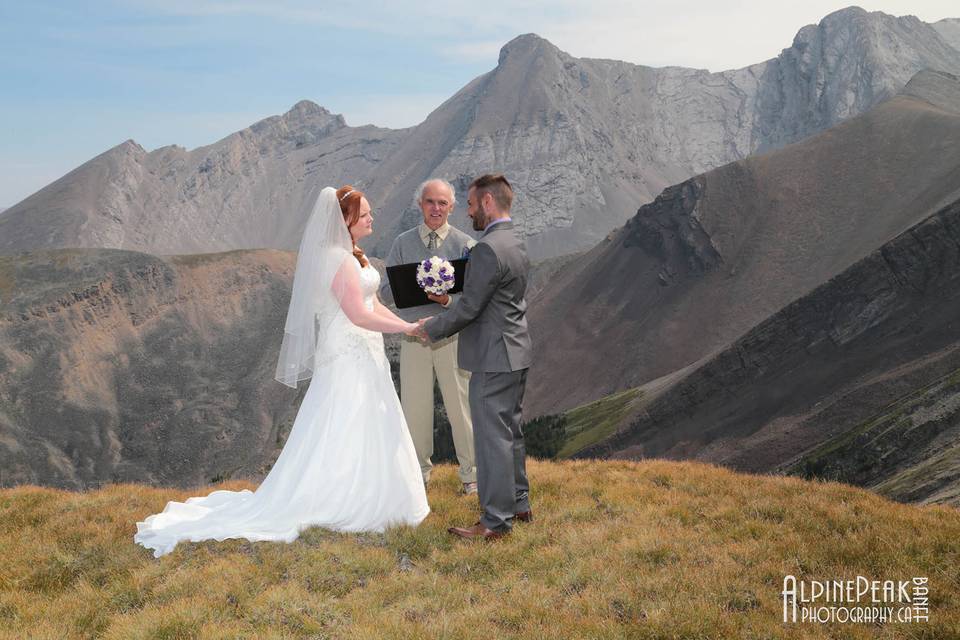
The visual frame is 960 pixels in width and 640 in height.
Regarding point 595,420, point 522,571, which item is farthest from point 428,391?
point 595,420

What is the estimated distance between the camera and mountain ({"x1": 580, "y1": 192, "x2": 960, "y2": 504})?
150 ft

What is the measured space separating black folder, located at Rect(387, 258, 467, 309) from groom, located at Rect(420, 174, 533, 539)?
1.11 m

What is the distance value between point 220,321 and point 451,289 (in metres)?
150


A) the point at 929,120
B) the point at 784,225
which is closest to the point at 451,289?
the point at 784,225

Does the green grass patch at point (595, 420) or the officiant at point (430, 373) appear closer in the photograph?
the officiant at point (430, 373)

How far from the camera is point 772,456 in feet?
189

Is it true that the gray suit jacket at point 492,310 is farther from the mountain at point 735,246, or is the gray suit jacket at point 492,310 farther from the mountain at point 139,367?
the mountain at point 735,246

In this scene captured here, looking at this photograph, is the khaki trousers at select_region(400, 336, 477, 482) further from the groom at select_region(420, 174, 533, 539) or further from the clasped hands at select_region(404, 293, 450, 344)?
the groom at select_region(420, 174, 533, 539)

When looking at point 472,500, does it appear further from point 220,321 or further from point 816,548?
point 220,321

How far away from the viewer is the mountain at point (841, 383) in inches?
1796

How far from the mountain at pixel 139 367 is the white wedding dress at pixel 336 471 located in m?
92.8

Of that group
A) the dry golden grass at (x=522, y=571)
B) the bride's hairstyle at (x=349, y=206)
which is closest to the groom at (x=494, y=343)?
the dry golden grass at (x=522, y=571)

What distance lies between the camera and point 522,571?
283 inches

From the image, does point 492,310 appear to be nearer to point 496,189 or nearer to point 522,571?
point 496,189
